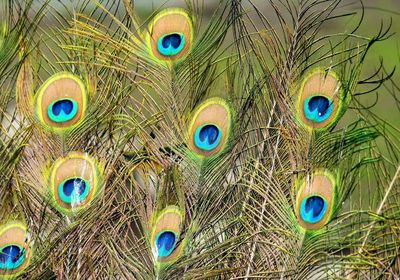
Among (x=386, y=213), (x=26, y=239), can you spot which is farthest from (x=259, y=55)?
(x=26, y=239)

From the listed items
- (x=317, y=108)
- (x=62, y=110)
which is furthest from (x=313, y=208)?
(x=62, y=110)

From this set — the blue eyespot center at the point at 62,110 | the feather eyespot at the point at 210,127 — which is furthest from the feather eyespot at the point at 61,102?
the feather eyespot at the point at 210,127

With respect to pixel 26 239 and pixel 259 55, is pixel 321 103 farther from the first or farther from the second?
pixel 26 239

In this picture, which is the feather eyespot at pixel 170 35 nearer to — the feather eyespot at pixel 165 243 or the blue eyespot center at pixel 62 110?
the blue eyespot center at pixel 62 110

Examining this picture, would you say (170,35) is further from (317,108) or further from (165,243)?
(165,243)

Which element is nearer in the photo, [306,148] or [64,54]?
[306,148]

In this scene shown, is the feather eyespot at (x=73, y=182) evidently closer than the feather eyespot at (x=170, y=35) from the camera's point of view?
Yes

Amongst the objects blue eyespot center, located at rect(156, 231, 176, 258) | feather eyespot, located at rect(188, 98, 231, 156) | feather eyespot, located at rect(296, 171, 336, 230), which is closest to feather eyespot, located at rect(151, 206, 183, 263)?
blue eyespot center, located at rect(156, 231, 176, 258)
